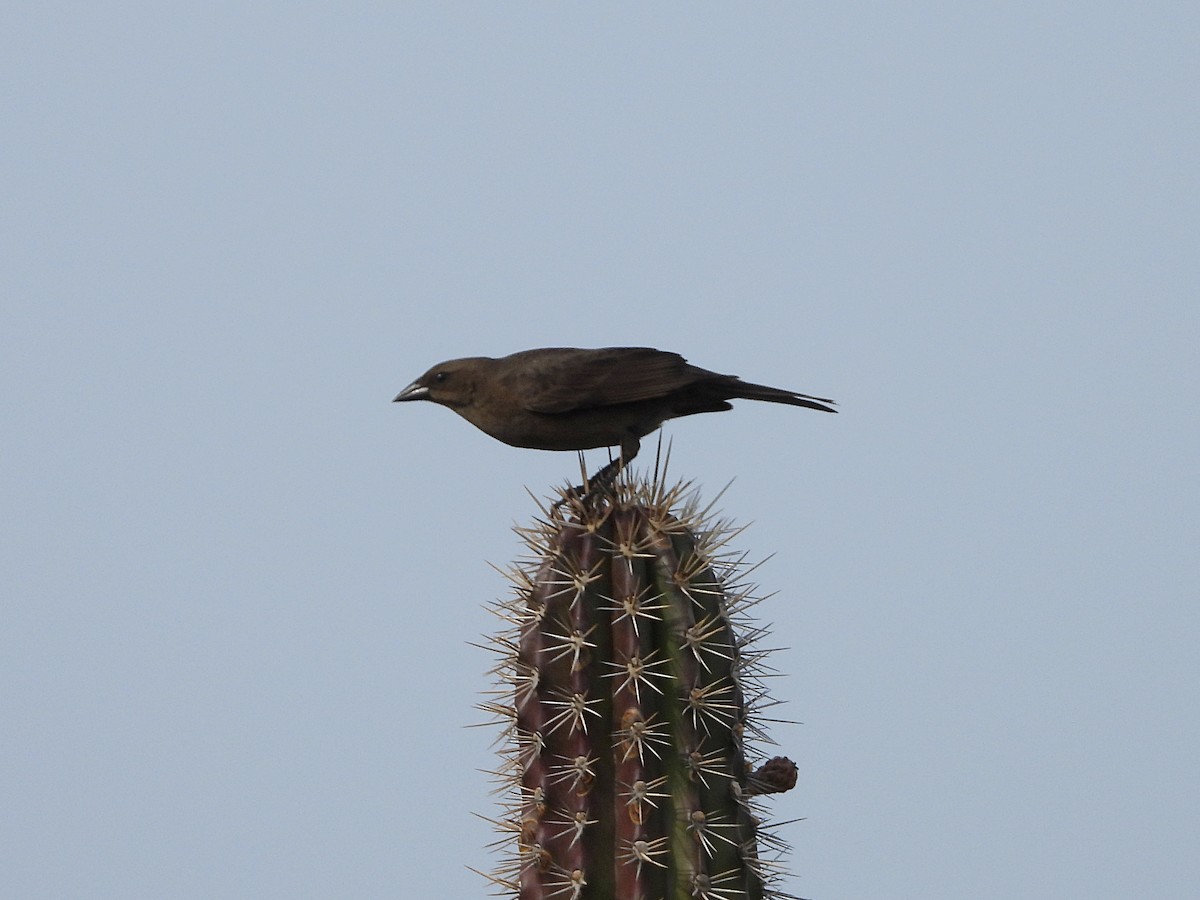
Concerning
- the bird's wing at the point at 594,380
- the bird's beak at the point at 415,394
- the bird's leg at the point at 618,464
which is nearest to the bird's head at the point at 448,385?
the bird's beak at the point at 415,394

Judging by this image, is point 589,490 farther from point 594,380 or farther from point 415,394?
point 415,394

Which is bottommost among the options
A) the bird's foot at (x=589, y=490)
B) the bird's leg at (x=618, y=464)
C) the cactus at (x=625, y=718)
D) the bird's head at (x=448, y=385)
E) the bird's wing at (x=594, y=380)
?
the cactus at (x=625, y=718)

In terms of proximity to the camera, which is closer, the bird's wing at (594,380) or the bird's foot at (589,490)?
the bird's foot at (589,490)

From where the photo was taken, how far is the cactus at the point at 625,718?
4102 mm

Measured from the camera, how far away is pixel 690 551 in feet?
14.3

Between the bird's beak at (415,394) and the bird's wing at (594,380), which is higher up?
the bird's beak at (415,394)

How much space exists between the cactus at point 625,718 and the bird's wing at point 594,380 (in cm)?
41

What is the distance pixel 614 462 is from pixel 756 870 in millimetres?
1423

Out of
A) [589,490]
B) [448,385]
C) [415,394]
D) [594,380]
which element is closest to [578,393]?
[594,380]

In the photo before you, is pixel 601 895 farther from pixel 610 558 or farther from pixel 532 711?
pixel 610 558

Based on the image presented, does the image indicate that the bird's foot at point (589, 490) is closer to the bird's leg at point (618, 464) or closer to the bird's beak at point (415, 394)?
the bird's leg at point (618, 464)

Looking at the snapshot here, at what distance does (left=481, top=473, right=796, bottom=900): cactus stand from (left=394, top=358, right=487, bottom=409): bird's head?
29.3 inches

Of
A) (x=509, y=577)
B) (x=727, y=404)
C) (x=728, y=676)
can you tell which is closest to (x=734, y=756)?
(x=728, y=676)

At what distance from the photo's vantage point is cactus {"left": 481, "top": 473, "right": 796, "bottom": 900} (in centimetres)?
410
